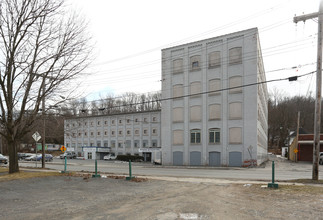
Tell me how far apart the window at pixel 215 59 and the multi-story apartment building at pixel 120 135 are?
24702mm

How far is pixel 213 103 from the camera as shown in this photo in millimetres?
37219

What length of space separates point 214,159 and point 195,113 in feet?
22.5

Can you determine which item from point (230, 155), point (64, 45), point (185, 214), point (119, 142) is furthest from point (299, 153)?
point (185, 214)

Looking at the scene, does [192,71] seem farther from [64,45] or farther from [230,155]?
[64,45]

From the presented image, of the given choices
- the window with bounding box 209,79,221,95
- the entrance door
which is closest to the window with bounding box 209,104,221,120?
the window with bounding box 209,79,221,95

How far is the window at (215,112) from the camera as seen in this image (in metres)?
36.8

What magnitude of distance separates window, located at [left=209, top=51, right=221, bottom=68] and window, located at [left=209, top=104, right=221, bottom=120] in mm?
5578

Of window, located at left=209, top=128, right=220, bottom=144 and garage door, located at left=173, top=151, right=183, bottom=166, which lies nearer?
window, located at left=209, top=128, right=220, bottom=144

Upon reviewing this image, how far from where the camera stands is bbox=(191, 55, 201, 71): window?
38875 mm

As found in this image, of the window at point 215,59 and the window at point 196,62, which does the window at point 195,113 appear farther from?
the window at point 215,59

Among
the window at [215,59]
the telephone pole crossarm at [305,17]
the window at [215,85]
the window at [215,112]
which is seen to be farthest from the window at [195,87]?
the telephone pole crossarm at [305,17]

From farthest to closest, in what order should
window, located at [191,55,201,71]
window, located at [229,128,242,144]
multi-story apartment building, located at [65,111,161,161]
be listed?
multi-story apartment building, located at [65,111,161,161]
window, located at [191,55,201,71]
window, located at [229,128,242,144]

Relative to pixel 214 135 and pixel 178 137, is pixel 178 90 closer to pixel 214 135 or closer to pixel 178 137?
pixel 178 137

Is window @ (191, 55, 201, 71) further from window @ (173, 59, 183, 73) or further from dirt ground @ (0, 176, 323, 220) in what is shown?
dirt ground @ (0, 176, 323, 220)
